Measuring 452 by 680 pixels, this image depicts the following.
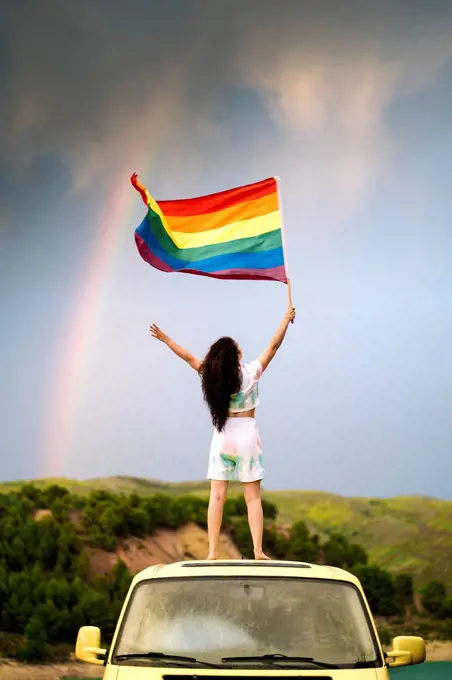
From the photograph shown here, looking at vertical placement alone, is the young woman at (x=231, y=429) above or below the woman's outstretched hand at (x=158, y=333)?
below

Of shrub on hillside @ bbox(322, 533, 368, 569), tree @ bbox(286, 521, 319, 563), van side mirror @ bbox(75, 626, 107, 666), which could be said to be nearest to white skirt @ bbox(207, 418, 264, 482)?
van side mirror @ bbox(75, 626, 107, 666)

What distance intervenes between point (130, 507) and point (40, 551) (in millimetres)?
1814

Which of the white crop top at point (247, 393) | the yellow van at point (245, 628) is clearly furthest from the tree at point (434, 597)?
the yellow van at point (245, 628)

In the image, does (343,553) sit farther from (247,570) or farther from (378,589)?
(247,570)

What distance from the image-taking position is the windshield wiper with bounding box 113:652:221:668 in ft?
14.1

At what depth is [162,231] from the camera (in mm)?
8891

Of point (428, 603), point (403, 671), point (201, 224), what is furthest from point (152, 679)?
point (428, 603)

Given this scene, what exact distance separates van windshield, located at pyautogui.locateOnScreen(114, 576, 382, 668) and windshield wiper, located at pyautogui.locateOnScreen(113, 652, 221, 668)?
27 mm

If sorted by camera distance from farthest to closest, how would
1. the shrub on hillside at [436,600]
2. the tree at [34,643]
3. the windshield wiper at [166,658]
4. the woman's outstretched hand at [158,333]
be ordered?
the shrub on hillside at [436,600] → the tree at [34,643] → the woman's outstretched hand at [158,333] → the windshield wiper at [166,658]

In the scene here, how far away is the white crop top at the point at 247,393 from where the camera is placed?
707 cm

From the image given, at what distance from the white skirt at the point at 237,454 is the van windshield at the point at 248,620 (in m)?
2.29

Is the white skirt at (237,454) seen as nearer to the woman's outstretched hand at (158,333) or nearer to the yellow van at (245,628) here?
the woman's outstretched hand at (158,333)

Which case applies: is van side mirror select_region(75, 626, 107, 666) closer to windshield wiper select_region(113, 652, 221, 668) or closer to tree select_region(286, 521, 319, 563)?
windshield wiper select_region(113, 652, 221, 668)

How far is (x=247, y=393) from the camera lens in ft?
23.2
